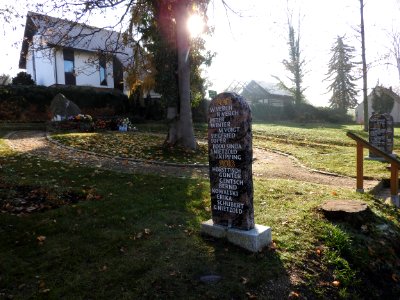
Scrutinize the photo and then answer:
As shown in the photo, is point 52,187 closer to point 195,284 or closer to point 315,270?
point 195,284

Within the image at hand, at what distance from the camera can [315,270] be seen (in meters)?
4.72

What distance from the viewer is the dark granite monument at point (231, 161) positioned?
5023mm

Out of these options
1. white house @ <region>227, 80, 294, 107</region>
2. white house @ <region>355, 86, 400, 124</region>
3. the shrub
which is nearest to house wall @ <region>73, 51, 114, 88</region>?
the shrub

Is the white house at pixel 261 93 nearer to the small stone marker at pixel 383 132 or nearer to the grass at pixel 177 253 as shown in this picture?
the small stone marker at pixel 383 132

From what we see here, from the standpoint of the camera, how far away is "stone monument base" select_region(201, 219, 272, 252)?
16.2 feet

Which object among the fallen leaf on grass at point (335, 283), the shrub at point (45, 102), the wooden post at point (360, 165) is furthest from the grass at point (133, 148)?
the shrub at point (45, 102)

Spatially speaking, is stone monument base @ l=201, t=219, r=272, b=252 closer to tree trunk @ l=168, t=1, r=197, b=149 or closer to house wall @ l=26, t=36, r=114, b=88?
tree trunk @ l=168, t=1, r=197, b=149

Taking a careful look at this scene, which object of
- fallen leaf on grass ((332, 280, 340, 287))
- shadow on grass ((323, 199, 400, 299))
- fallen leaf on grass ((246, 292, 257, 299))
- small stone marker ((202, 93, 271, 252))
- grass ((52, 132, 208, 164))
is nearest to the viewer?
fallen leaf on grass ((246, 292, 257, 299))

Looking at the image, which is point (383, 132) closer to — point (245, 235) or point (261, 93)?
point (245, 235)

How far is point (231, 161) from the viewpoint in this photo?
5.17 meters

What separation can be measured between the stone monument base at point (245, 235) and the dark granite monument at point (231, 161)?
10cm

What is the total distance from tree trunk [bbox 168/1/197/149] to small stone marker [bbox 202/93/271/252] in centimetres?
931

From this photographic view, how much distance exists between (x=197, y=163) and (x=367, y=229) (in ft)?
Result: 22.4

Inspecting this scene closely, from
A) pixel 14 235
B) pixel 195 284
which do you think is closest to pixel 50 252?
pixel 14 235
